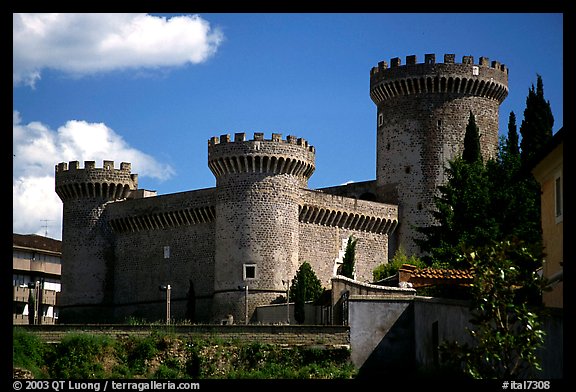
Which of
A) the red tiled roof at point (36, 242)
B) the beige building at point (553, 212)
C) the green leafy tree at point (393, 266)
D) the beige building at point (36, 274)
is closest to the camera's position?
the beige building at point (553, 212)

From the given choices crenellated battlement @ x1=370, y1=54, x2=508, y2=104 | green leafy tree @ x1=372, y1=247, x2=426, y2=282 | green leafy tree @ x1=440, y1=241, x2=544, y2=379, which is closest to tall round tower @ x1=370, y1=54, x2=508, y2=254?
crenellated battlement @ x1=370, y1=54, x2=508, y2=104

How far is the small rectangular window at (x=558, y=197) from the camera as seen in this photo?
30.9m

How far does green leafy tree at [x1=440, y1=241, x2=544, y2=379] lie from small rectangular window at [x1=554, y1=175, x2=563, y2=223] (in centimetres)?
572

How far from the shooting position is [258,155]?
63.8 m

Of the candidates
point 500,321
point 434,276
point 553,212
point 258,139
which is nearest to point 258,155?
point 258,139

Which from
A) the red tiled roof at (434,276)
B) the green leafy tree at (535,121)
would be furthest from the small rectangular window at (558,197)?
the green leafy tree at (535,121)

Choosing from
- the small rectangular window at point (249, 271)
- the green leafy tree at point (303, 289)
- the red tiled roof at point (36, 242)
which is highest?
the red tiled roof at point (36, 242)

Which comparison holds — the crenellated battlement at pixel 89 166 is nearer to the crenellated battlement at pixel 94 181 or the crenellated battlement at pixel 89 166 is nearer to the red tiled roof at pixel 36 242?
the crenellated battlement at pixel 94 181

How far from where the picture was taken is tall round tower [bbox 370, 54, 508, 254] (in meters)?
71.1

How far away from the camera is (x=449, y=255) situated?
2205 inches

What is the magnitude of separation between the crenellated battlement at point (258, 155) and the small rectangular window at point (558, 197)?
33.3 meters

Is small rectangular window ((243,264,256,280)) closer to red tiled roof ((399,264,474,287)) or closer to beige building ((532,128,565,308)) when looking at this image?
red tiled roof ((399,264,474,287))

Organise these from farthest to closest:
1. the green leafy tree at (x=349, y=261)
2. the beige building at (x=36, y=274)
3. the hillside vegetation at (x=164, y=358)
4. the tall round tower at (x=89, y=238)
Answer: the beige building at (x=36, y=274), the tall round tower at (x=89, y=238), the green leafy tree at (x=349, y=261), the hillside vegetation at (x=164, y=358)
